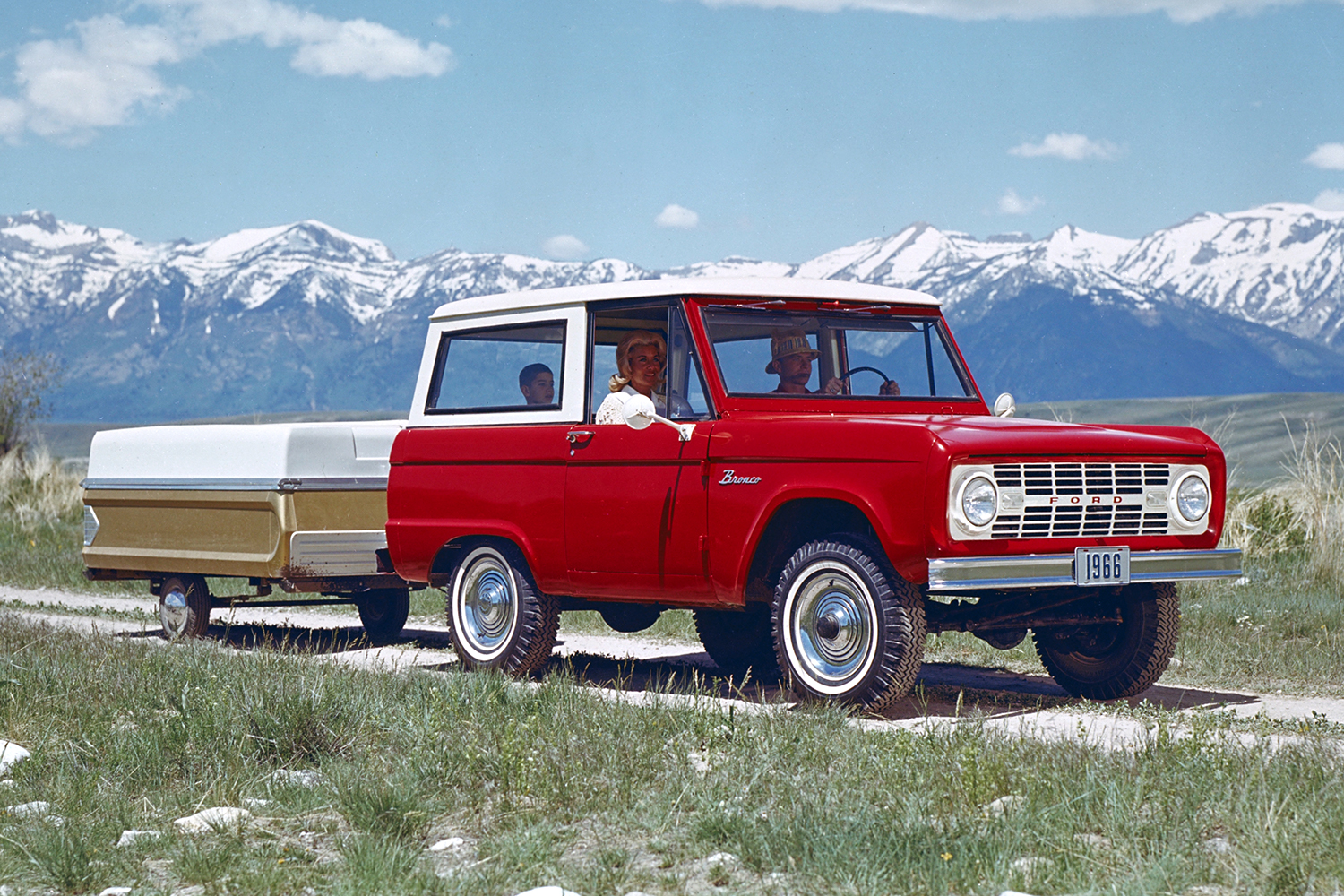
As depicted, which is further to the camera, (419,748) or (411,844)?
(419,748)

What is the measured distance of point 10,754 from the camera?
7227 mm

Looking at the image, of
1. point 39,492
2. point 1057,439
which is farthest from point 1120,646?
point 39,492

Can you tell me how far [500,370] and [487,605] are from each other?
4.77 ft

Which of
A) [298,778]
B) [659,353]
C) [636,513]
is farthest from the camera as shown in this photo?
[659,353]

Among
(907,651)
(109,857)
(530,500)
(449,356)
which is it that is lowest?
(109,857)

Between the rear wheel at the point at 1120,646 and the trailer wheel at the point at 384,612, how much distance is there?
5.65 meters

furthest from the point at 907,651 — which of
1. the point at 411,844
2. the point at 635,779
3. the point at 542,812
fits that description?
the point at 411,844

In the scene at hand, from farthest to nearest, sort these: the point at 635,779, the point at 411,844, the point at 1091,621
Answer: the point at 1091,621, the point at 635,779, the point at 411,844

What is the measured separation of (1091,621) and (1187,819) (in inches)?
137

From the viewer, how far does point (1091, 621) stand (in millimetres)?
8820

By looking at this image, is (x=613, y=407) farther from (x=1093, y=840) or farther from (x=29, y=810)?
(x=1093, y=840)

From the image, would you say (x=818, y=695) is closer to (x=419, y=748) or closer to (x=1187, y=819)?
(x=419, y=748)

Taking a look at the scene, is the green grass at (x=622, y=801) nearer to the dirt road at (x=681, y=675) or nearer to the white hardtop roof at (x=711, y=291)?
the dirt road at (x=681, y=675)

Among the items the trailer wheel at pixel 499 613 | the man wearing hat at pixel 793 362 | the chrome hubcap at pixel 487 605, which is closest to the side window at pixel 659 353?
the man wearing hat at pixel 793 362
